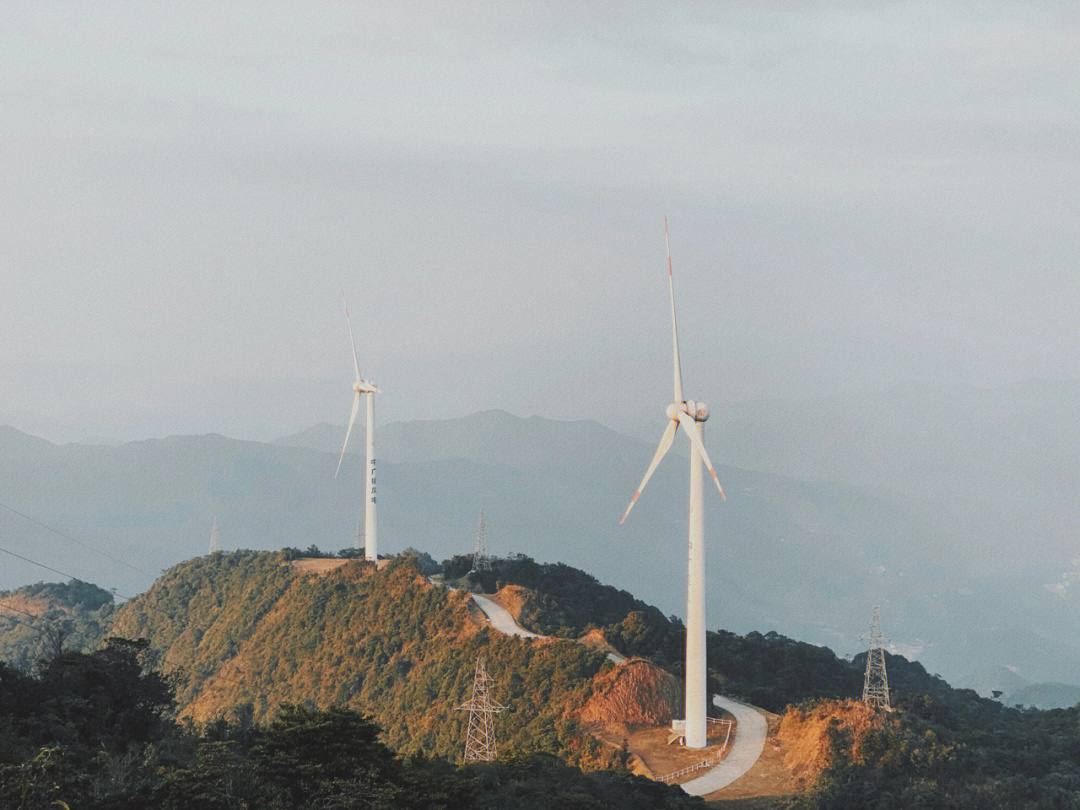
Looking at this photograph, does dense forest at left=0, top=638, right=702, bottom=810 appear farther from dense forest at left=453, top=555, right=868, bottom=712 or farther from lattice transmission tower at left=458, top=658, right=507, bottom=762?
dense forest at left=453, top=555, right=868, bottom=712

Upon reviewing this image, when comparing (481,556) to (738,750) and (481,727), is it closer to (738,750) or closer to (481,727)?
(481,727)

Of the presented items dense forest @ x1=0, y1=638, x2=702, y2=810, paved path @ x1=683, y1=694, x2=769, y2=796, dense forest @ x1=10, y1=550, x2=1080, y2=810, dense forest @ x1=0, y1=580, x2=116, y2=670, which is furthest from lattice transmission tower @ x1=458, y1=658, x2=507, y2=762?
dense forest @ x1=0, y1=580, x2=116, y2=670

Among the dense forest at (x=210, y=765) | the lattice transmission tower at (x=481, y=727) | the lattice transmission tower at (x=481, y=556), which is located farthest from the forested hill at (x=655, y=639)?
the dense forest at (x=210, y=765)

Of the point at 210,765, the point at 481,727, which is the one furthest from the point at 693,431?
the point at 210,765

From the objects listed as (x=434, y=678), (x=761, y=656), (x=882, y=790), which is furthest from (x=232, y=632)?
(x=882, y=790)

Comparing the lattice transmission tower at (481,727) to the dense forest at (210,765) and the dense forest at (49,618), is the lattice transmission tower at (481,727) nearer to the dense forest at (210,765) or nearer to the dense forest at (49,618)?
the dense forest at (210,765)
